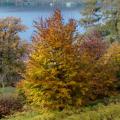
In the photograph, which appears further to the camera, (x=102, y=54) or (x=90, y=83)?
(x=102, y=54)

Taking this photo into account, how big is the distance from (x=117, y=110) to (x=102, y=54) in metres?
7.96

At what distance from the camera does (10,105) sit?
73.5 feet

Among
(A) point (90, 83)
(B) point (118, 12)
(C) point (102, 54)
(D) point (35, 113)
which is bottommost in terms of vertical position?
(D) point (35, 113)

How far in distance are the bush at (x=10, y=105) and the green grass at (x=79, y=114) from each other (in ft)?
8.01

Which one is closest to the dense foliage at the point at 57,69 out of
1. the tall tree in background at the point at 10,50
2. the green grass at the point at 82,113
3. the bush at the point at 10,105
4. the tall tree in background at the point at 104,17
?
the green grass at the point at 82,113

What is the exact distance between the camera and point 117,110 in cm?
1605

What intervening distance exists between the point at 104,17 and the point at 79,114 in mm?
35921

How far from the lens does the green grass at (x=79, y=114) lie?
51.9 feet

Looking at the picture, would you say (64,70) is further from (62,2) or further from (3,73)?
(62,2)

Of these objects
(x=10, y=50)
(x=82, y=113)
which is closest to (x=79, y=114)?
(x=82, y=113)

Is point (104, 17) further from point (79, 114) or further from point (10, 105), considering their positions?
point (79, 114)

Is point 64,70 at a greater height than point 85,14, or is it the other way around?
point 85,14

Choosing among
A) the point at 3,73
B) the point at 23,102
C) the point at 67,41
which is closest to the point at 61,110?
the point at 67,41

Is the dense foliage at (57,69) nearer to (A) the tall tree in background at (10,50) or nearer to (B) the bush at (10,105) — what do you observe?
(B) the bush at (10,105)
